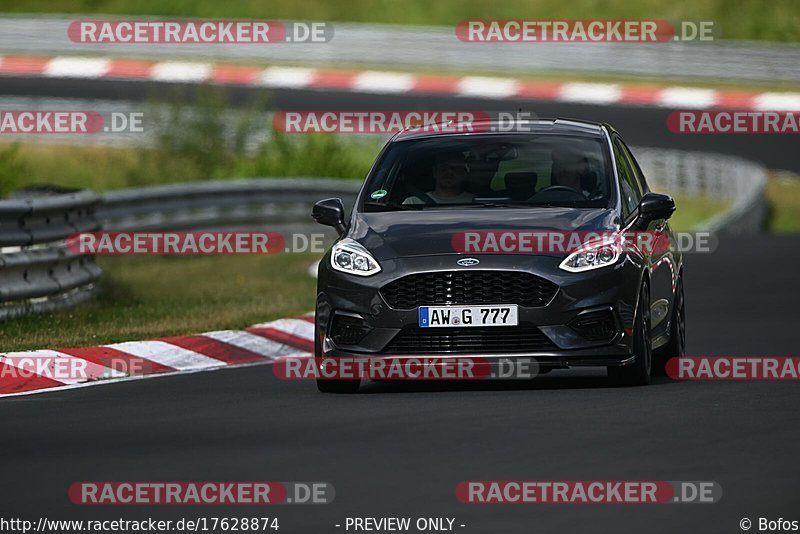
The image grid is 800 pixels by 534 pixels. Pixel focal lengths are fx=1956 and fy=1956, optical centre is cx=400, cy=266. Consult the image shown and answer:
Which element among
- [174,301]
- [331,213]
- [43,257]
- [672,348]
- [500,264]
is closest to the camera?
[500,264]

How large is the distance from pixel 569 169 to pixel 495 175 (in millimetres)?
461

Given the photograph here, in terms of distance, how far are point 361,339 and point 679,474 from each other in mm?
3552

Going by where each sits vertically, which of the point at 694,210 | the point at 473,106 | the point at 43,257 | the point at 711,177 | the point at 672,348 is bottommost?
the point at 694,210

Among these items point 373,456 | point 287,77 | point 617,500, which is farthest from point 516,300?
point 287,77

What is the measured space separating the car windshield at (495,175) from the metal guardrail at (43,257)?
12.1ft

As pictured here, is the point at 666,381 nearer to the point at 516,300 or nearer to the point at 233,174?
the point at 516,300

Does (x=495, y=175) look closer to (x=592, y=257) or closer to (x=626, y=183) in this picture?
(x=626, y=183)

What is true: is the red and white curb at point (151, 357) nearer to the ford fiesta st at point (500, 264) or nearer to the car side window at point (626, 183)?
the ford fiesta st at point (500, 264)

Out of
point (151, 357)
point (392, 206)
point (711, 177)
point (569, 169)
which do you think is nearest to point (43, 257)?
point (151, 357)

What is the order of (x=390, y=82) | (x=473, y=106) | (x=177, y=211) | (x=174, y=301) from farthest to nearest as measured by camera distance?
(x=390, y=82), (x=473, y=106), (x=177, y=211), (x=174, y=301)

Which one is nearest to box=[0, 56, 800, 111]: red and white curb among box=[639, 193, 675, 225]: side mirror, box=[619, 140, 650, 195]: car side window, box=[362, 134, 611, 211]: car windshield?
box=[619, 140, 650, 195]: car side window

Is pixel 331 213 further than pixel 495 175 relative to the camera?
No

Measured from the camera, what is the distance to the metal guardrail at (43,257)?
14.8 meters

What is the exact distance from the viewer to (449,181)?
12141mm
